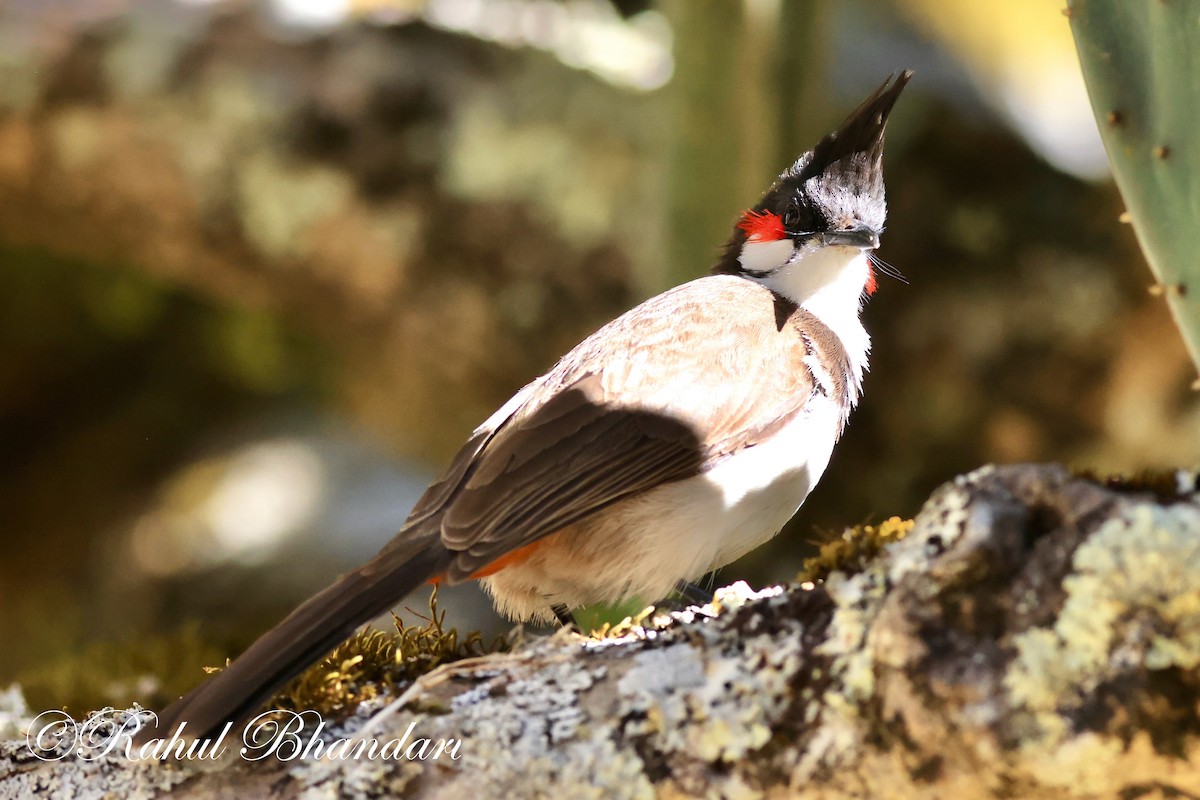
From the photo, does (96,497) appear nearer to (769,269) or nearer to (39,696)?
(39,696)

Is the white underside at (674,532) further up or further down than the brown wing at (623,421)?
further down

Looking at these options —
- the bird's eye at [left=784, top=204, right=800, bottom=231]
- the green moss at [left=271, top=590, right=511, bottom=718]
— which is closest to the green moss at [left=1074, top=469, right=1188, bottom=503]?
the green moss at [left=271, top=590, right=511, bottom=718]

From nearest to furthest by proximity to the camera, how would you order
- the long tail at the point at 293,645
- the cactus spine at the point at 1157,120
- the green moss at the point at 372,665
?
the cactus spine at the point at 1157,120, the long tail at the point at 293,645, the green moss at the point at 372,665

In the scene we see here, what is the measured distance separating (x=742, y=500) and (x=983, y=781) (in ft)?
3.71

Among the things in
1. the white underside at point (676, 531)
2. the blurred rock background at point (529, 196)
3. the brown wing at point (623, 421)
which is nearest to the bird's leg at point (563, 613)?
the white underside at point (676, 531)

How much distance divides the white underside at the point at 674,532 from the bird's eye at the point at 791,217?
1.98 ft

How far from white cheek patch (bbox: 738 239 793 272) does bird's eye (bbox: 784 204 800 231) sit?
0.13 ft

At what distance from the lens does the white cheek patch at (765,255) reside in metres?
3.24

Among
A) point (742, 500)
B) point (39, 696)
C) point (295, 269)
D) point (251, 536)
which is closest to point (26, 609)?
point (251, 536)

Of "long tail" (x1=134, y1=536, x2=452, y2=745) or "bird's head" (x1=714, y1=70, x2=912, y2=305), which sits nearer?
"long tail" (x1=134, y1=536, x2=452, y2=745)

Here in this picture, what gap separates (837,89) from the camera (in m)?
5.07

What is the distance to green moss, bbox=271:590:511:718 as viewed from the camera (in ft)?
7.21
